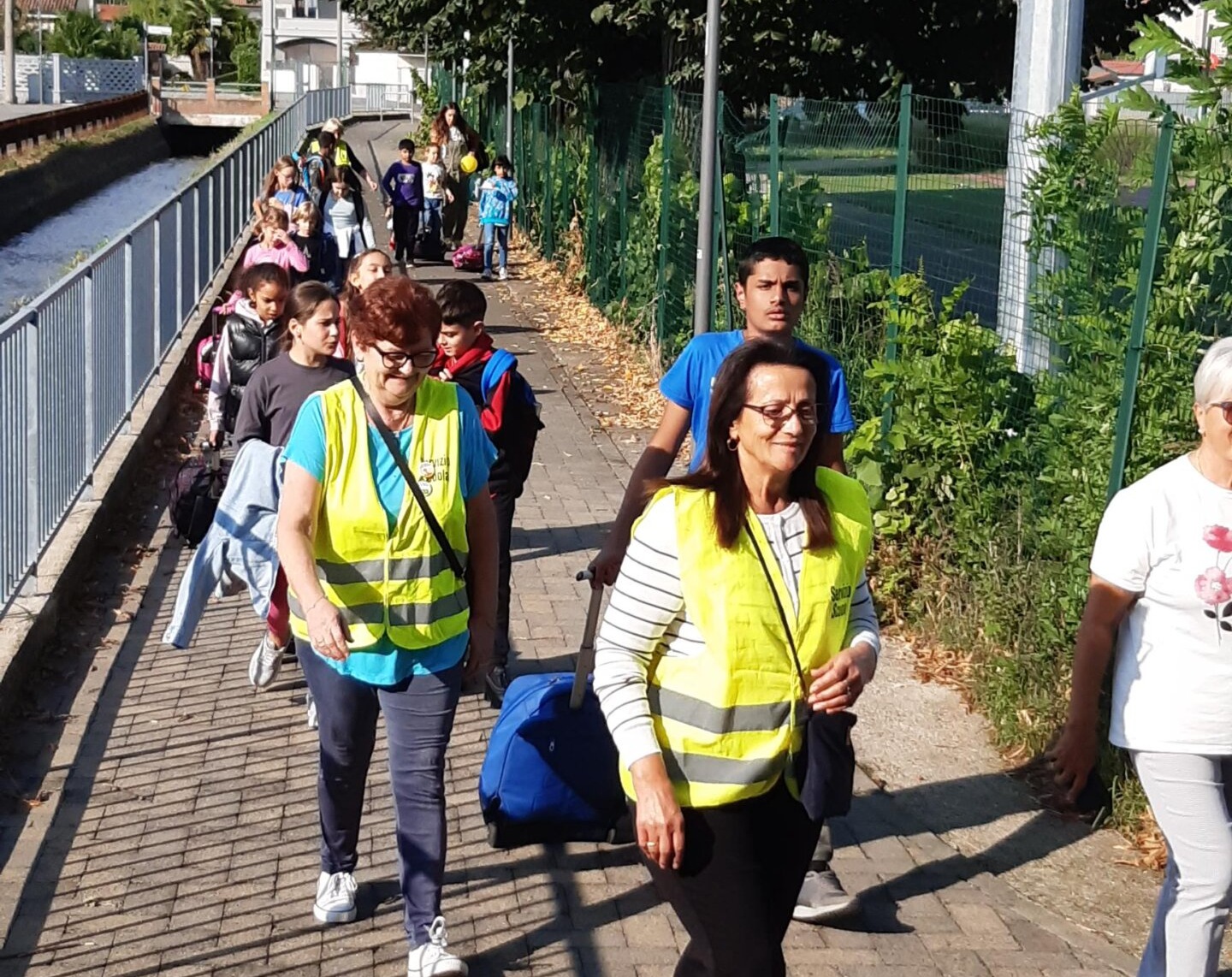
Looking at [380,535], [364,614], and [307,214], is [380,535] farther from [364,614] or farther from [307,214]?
[307,214]

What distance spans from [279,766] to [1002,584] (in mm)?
2935

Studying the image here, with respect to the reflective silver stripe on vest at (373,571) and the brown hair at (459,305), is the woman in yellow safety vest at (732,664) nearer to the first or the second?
the reflective silver stripe on vest at (373,571)

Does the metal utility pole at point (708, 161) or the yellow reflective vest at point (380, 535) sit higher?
the metal utility pole at point (708, 161)

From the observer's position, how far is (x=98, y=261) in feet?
34.1

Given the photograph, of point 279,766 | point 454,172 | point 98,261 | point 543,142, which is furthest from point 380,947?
point 454,172

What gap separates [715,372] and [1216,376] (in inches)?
63.1

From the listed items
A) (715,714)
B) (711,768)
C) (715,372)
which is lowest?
(711,768)

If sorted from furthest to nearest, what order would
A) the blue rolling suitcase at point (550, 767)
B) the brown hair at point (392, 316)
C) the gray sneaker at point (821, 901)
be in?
the blue rolling suitcase at point (550, 767) → the gray sneaker at point (821, 901) → the brown hair at point (392, 316)

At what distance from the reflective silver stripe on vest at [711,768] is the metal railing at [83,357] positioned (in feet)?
14.7

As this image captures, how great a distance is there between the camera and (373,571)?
461cm

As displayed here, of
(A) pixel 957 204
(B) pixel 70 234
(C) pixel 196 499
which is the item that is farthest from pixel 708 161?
(B) pixel 70 234

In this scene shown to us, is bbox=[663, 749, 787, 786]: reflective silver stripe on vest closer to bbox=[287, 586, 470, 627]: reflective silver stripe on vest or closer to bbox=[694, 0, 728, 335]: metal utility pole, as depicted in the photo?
bbox=[287, 586, 470, 627]: reflective silver stripe on vest

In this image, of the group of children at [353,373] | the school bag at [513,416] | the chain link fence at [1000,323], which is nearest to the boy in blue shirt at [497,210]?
the chain link fence at [1000,323]

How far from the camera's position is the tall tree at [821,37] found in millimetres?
14117
